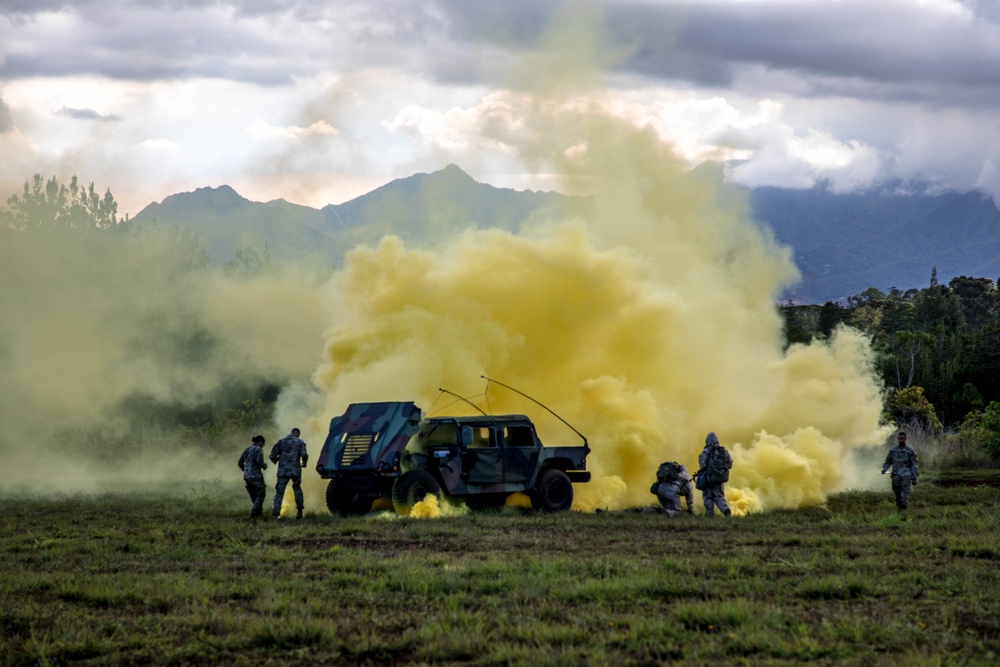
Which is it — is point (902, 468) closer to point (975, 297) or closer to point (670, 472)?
point (670, 472)

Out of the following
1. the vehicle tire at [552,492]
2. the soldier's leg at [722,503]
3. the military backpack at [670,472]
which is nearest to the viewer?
the soldier's leg at [722,503]

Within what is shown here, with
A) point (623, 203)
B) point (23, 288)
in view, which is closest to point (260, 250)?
point (23, 288)

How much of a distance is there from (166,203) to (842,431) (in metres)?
107

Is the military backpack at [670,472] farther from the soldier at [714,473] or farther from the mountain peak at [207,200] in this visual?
the mountain peak at [207,200]

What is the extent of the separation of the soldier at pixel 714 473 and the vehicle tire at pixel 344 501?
6.85 m

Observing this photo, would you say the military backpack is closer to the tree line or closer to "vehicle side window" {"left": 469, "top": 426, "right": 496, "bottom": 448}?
"vehicle side window" {"left": 469, "top": 426, "right": 496, "bottom": 448}

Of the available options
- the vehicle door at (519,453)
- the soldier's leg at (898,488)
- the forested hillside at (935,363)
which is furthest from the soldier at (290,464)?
the forested hillside at (935,363)

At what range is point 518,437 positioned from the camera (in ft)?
80.8

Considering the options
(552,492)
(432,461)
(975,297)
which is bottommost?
(552,492)

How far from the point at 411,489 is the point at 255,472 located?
131 inches

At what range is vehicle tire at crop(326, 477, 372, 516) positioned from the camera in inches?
924

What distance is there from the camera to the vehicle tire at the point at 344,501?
924 inches

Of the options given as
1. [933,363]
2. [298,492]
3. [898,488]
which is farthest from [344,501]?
[933,363]

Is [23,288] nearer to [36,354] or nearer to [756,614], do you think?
[36,354]
